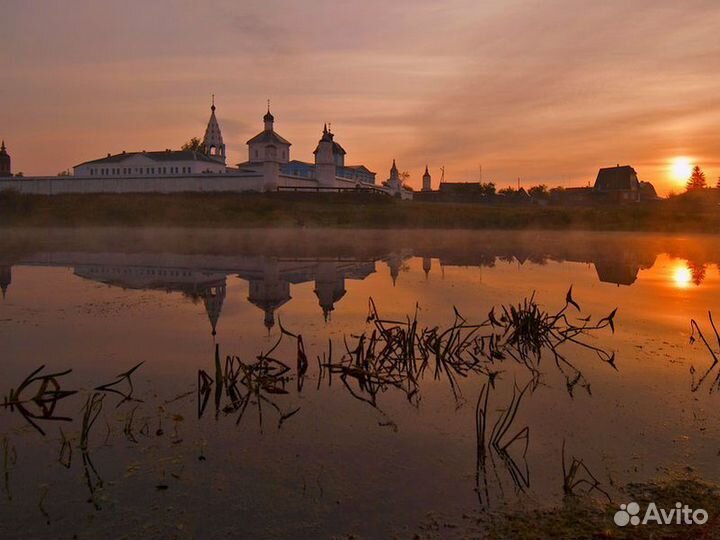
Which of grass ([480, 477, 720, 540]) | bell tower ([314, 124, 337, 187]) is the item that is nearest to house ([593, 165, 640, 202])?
bell tower ([314, 124, 337, 187])

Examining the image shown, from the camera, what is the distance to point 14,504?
15.0 ft

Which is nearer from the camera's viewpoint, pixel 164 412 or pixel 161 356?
pixel 164 412

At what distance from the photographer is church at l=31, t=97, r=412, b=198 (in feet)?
218

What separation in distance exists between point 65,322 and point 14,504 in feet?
25.8

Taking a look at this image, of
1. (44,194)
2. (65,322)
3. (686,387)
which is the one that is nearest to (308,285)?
(65,322)

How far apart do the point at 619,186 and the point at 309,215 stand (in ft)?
180

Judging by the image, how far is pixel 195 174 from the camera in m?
67.9

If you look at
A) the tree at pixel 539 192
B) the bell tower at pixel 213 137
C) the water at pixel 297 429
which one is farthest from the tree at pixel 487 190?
the water at pixel 297 429

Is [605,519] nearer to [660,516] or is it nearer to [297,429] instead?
[660,516]

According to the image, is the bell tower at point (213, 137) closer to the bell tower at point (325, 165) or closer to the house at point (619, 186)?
the bell tower at point (325, 165)

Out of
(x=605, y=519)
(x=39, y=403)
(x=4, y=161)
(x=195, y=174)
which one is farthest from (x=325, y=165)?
(x=605, y=519)

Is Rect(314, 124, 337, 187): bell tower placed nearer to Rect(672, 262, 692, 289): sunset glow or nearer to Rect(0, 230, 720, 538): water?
Rect(672, 262, 692, 289): sunset glow

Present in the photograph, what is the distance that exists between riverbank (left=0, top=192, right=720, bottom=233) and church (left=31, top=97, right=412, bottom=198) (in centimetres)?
449

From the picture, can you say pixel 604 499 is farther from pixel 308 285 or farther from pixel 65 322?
pixel 308 285
